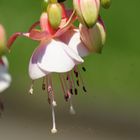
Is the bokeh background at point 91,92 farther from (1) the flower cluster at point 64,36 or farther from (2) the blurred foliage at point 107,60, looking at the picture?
(1) the flower cluster at point 64,36

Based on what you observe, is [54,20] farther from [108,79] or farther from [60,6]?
[108,79]

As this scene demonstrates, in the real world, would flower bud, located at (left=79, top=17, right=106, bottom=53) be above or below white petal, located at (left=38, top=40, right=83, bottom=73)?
above

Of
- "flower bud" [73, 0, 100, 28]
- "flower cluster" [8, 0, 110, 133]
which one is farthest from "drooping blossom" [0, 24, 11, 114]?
"flower bud" [73, 0, 100, 28]

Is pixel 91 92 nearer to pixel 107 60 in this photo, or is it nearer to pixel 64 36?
pixel 107 60

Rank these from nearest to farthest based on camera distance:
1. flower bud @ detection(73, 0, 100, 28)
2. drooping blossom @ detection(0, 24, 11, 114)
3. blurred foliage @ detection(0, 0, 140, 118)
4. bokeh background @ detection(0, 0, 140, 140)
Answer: drooping blossom @ detection(0, 24, 11, 114), flower bud @ detection(73, 0, 100, 28), bokeh background @ detection(0, 0, 140, 140), blurred foliage @ detection(0, 0, 140, 118)

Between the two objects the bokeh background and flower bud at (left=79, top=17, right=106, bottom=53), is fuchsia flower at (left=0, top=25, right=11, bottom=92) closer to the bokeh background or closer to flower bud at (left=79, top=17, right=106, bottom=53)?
flower bud at (left=79, top=17, right=106, bottom=53)

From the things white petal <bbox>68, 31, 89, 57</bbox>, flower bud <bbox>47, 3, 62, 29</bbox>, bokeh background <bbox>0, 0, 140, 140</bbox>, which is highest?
flower bud <bbox>47, 3, 62, 29</bbox>

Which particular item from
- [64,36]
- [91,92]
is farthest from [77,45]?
[91,92]

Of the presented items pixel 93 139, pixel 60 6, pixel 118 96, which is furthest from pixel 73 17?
pixel 118 96
